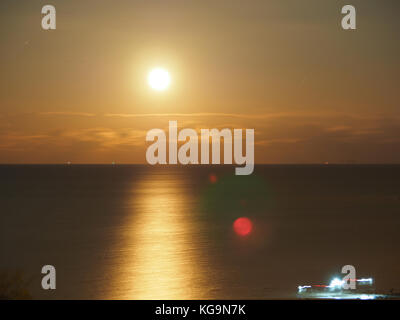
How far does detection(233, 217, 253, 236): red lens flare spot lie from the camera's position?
2628 inches

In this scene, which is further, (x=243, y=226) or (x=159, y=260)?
(x=243, y=226)

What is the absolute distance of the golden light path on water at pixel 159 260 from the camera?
37.8 metres

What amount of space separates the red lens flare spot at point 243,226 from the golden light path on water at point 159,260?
7.11 meters

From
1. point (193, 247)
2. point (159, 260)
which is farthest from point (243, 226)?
point (159, 260)

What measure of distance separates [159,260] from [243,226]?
26.8 m

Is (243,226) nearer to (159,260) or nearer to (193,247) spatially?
(193,247)

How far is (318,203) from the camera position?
10275 cm

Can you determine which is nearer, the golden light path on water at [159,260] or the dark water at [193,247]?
the golden light path on water at [159,260]

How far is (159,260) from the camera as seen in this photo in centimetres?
4775

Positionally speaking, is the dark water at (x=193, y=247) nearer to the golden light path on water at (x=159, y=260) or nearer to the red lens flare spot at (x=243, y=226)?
the golden light path on water at (x=159, y=260)

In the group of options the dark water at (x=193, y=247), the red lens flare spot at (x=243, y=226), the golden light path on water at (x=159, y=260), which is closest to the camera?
the golden light path on water at (x=159, y=260)

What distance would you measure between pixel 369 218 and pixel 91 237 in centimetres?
5042

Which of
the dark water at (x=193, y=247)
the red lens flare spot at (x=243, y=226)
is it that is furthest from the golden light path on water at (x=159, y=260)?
the red lens flare spot at (x=243, y=226)
